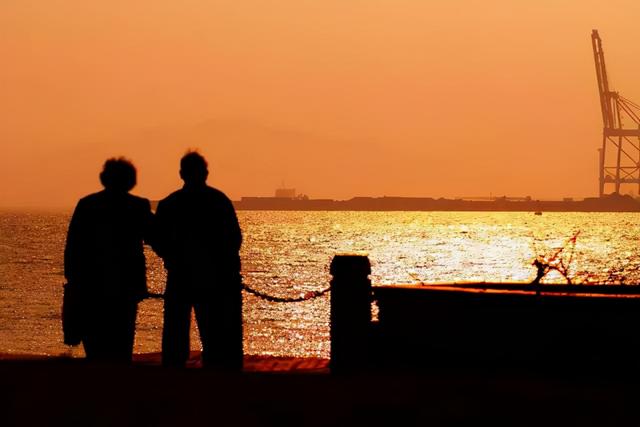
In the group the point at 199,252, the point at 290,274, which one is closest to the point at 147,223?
the point at 199,252

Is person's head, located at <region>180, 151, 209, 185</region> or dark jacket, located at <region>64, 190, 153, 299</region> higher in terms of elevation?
person's head, located at <region>180, 151, 209, 185</region>

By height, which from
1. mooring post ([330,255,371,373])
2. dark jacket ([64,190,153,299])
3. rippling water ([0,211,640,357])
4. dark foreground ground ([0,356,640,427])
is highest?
dark jacket ([64,190,153,299])

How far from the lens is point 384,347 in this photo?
8750mm

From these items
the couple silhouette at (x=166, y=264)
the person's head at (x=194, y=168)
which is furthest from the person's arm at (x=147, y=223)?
the person's head at (x=194, y=168)

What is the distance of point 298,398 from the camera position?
270 inches

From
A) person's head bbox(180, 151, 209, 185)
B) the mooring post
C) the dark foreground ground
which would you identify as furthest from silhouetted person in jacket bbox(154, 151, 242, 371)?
the mooring post

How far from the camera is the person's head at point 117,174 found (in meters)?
8.01

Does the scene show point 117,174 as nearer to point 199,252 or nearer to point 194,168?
point 194,168

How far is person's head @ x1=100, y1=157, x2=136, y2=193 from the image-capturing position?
8.01 meters

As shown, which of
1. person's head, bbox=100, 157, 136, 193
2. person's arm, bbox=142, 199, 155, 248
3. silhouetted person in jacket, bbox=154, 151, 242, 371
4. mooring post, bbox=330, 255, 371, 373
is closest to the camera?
person's head, bbox=100, 157, 136, 193

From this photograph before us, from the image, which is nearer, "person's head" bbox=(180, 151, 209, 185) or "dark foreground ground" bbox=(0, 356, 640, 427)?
"dark foreground ground" bbox=(0, 356, 640, 427)

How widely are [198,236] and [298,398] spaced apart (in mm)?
1896

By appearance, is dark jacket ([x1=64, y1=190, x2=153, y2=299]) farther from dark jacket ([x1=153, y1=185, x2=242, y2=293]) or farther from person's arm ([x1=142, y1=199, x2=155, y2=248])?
dark jacket ([x1=153, y1=185, x2=242, y2=293])

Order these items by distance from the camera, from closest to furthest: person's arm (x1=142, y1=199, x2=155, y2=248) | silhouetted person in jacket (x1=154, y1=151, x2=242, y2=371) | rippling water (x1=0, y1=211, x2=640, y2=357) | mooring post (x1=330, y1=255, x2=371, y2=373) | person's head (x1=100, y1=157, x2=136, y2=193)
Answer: person's head (x1=100, y1=157, x2=136, y2=193)
person's arm (x1=142, y1=199, x2=155, y2=248)
silhouetted person in jacket (x1=154, y1=151, x2=242, y2=371)
mooring post (x1=330, y1=255, x2=371, y2=373)
rippling water (x1=0, y1=211, x2=640, y2=357)
